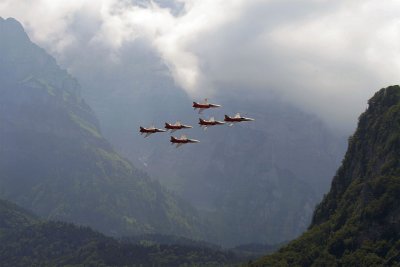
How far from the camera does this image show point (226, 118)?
192625 mm

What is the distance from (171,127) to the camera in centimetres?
19812

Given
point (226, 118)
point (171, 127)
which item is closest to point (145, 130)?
point (171, 127)

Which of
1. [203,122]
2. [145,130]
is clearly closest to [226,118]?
[203,122]

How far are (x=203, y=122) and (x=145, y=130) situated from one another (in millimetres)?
17418

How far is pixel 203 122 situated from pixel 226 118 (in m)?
7.59

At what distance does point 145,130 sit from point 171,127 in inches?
306

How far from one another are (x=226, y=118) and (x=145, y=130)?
24.6m

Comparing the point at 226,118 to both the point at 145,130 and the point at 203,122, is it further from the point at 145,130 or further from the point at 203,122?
the point at 145,130

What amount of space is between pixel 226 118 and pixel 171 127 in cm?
1727

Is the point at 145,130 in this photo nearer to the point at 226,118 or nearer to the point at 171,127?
the point at 171,127

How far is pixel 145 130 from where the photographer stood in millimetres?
197375

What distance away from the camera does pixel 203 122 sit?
196125 mm
